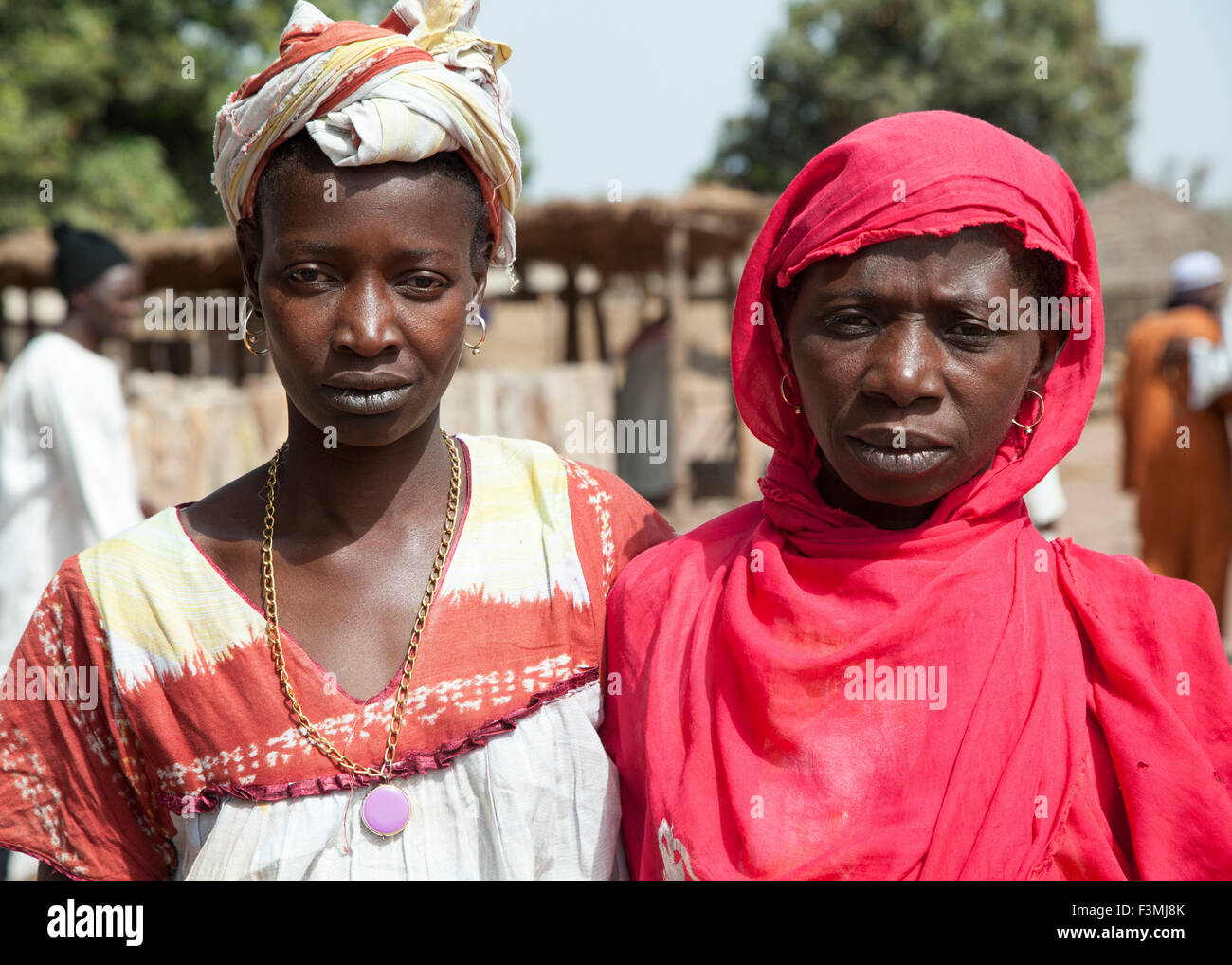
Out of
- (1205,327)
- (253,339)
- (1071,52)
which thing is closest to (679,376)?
(1205,327)

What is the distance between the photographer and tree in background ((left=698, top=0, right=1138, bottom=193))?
22469 millimetres

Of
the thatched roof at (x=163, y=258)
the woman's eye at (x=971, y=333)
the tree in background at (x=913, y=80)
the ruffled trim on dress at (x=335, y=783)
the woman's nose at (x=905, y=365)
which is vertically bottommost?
the ruffled trim on dress at (x=335, y=783)

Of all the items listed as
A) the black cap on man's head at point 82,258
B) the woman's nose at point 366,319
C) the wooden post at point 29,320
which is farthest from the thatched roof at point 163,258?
the woman's nose at point 366,319

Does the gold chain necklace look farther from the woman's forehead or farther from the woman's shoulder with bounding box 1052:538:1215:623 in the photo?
the woman's shoulder with bounding box 1052:538:1215:623

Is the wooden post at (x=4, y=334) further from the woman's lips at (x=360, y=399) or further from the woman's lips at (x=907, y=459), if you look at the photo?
the woman's lips at (x=907, y=459)

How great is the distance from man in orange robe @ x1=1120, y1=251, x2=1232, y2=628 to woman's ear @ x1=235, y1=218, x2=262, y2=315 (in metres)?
5.90

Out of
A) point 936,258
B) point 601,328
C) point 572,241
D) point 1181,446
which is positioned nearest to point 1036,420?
point 936,258

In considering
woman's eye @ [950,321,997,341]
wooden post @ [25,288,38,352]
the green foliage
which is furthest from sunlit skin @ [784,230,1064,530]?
wooden post @ [25,288,38,352]

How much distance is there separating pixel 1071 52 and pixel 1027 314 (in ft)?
94.7

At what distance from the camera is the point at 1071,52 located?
89.6ft

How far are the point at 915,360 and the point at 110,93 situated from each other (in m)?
14.9

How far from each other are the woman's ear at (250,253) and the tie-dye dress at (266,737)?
42 centimetres

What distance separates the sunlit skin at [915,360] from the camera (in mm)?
1786
